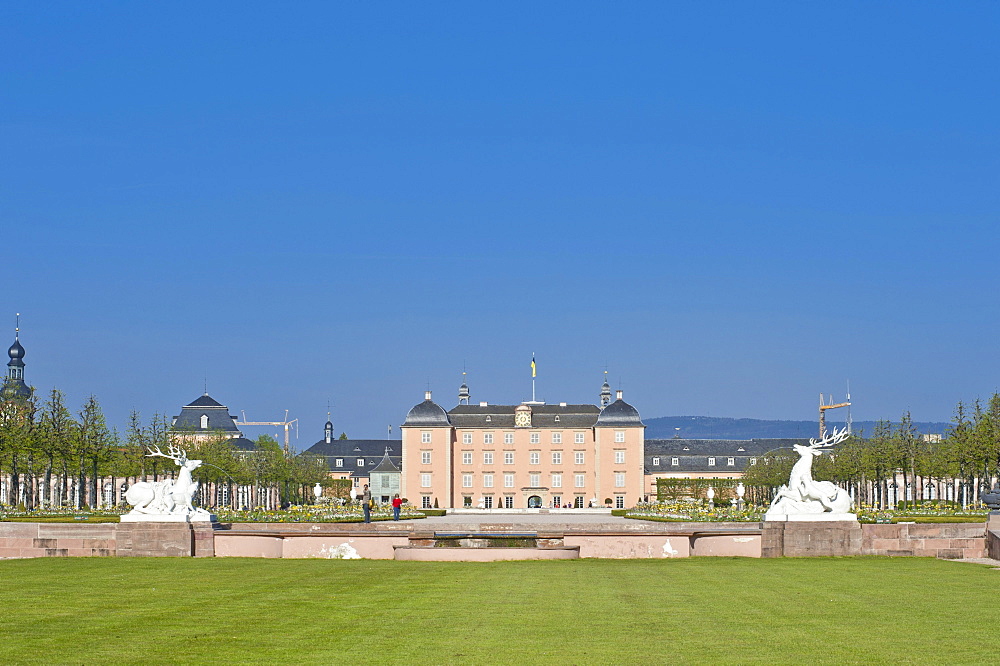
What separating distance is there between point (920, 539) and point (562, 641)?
689 inches

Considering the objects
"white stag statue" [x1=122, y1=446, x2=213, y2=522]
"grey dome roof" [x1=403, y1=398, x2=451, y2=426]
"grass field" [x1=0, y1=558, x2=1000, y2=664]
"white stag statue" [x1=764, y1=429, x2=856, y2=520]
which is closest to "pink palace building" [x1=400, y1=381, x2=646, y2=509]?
"grey dome roof" [x1=403, y1=398, x2=451, y2=426]

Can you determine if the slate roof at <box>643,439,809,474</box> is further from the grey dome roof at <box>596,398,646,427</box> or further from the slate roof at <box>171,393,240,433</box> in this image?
the slate roof at <box>171,393,240,433</box>

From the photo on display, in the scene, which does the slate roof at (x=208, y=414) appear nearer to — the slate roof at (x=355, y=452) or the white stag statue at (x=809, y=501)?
the slate roof at (x=355, y=452)

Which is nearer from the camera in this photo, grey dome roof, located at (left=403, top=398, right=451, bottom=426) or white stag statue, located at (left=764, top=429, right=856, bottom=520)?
white stag statue, located at (left=764, top=429, right=856, bottom=520)

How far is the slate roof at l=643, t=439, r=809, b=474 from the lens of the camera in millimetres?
133375

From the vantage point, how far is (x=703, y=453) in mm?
135750

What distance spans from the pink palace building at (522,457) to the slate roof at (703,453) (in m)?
15.6

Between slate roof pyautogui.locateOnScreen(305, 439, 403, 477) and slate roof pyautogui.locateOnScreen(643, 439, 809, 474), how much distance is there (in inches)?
1173

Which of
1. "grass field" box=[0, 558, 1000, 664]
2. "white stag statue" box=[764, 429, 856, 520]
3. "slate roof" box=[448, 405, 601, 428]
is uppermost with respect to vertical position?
"slate roof" box=[448, 405, 601, 428]

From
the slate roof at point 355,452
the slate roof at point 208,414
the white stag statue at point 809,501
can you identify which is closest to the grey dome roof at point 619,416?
the slate roof at point 355,452

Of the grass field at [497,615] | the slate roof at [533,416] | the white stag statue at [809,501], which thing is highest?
the slate roof at [533,416]

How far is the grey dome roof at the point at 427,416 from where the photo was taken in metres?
117

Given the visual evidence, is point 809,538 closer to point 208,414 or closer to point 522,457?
point 522,457

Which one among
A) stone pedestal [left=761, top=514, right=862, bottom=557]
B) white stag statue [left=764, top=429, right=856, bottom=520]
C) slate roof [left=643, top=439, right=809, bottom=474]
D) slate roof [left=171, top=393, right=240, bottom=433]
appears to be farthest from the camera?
slate roof [left=171, top=393, right=240, bottom=433]
